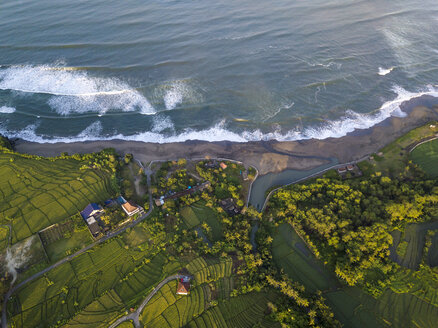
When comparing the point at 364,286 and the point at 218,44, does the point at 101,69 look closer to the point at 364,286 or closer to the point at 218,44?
the point at 218,44

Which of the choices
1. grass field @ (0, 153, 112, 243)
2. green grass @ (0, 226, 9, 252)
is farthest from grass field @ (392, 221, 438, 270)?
green grass @ (0, 226, 9, 252)

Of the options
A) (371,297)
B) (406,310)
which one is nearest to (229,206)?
(371,297)

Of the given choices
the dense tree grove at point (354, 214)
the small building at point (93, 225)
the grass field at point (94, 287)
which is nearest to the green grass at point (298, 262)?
the dense tree grove at point (354, 214)

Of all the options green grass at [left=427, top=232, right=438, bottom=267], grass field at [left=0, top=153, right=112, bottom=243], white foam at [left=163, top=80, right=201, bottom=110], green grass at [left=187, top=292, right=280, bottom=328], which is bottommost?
green grass at [left=427, top=232, right=438, bottom=267]

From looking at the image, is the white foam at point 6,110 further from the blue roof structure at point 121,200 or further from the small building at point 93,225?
the small building at point 93,225

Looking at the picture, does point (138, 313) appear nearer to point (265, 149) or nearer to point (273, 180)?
point (273, 180)

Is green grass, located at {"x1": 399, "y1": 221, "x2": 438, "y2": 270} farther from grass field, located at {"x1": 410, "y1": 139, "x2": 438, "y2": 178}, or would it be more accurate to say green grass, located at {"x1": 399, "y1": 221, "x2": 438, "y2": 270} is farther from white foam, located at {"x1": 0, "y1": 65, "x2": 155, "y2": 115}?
white foam, located at {"x1": 0, "y1": 65, "x2": 155, "y2": 115}

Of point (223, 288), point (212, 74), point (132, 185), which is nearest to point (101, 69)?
point (212, 74)
